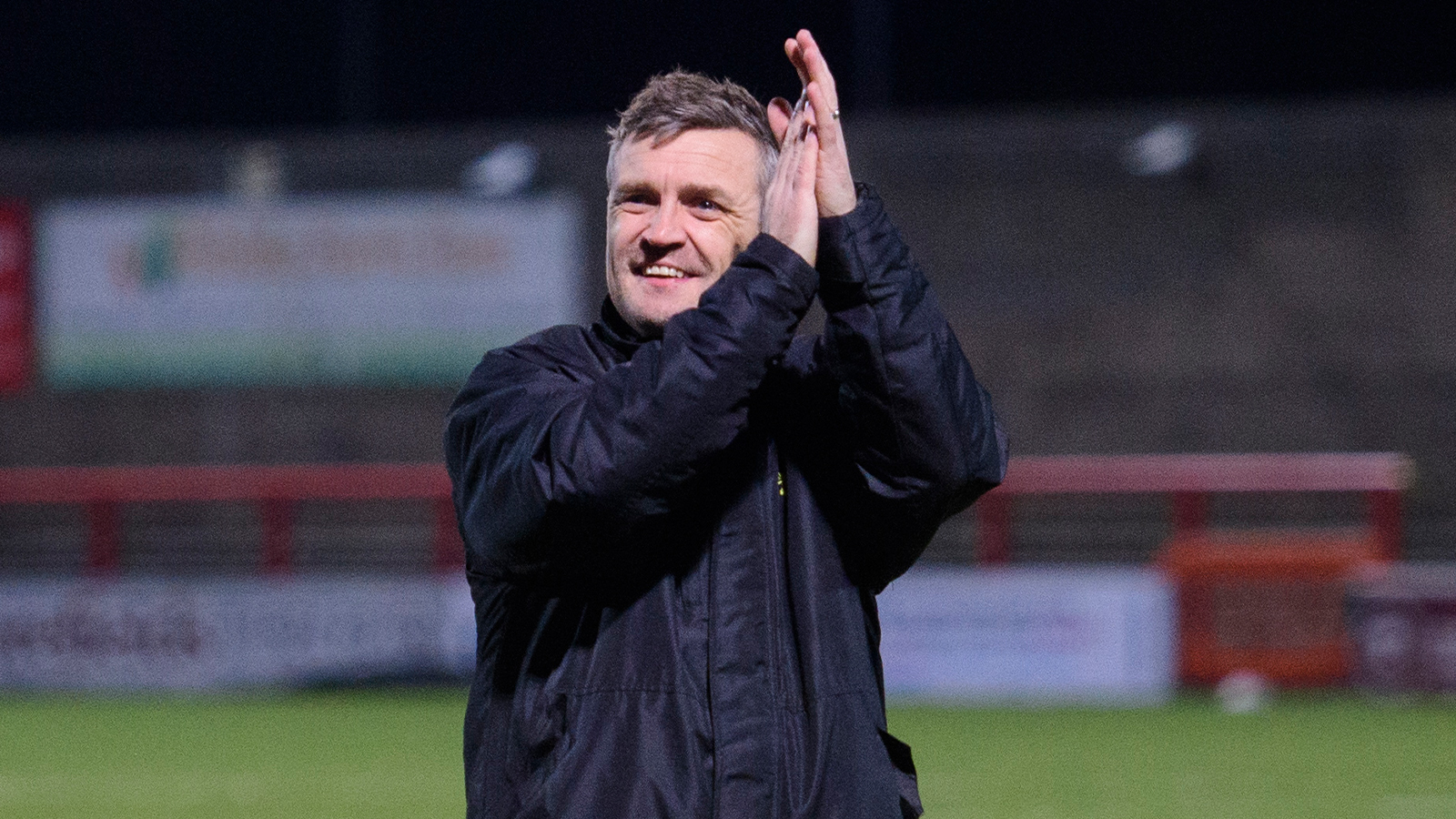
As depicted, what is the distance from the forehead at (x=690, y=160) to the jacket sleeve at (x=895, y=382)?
197mm

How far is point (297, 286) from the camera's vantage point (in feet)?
59.8

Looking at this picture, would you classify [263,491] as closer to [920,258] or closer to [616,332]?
[920,258]

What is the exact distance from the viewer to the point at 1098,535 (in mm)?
17094

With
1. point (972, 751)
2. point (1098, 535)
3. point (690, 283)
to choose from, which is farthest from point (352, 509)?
point (690, 283)

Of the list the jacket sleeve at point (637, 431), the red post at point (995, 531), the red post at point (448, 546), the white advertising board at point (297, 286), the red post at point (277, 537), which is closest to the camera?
the jacket sleeve at point (637, 431)

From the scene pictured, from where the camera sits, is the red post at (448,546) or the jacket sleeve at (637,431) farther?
the red post at (448,546)

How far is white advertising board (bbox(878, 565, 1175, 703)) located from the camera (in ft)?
41.0

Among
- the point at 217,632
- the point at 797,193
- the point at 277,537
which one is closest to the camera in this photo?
the point at 797,193

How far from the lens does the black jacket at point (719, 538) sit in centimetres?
238

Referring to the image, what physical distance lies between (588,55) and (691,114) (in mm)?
17833

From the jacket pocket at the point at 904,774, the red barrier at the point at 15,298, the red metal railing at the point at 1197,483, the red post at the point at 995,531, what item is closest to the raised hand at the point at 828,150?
the jacket pocket at the point at 904,774

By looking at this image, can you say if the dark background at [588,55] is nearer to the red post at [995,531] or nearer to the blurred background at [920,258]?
the blurred background at [920,258]

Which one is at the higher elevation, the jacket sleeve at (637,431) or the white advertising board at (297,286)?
the jacket sleeve at (637,431)

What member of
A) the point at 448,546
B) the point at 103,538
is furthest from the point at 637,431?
the point at 103,538
